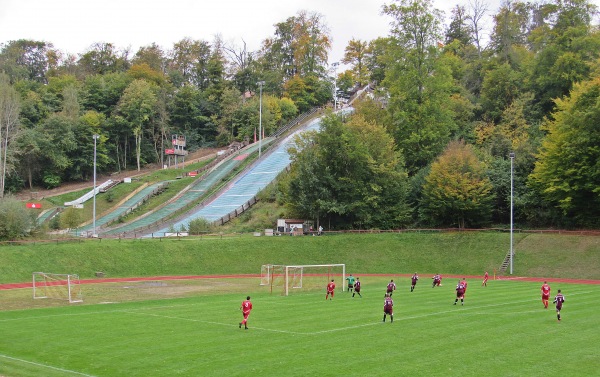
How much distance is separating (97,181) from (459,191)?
66907 millimetres

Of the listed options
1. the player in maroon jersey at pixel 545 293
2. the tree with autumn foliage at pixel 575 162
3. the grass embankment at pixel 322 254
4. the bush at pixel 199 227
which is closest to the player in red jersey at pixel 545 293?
the player in maroon jersey at pixel 545 293

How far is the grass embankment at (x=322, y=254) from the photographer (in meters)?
57.3

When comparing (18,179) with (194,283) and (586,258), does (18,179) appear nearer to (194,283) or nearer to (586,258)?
(194,283)

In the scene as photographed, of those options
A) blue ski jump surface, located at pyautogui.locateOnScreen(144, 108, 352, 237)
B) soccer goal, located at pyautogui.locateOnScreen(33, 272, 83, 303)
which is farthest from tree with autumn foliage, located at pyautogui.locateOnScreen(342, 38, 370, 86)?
soccer goal, located at pyautogui.locateOnScreen(33, 272, 83, 303)

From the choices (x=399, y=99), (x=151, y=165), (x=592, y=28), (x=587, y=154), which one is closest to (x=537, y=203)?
(x=587, y=154)

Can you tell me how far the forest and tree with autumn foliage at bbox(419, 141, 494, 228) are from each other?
17 cm

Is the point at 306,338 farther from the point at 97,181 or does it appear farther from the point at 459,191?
the point at 97,181

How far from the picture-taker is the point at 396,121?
3371 inches

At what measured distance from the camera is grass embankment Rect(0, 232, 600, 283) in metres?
57.3

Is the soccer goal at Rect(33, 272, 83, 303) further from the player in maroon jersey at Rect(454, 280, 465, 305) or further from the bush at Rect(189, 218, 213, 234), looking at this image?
the bush at Rect(189, 218, 213, 234)

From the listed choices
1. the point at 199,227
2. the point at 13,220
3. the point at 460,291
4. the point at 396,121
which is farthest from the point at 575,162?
the point at 13,220

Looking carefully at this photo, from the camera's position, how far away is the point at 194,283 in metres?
52.4

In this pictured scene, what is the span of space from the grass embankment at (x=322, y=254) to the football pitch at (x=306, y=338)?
18.0 m

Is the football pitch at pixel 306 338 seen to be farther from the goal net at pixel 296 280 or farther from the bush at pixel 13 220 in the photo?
the bush at pixel 13 220
